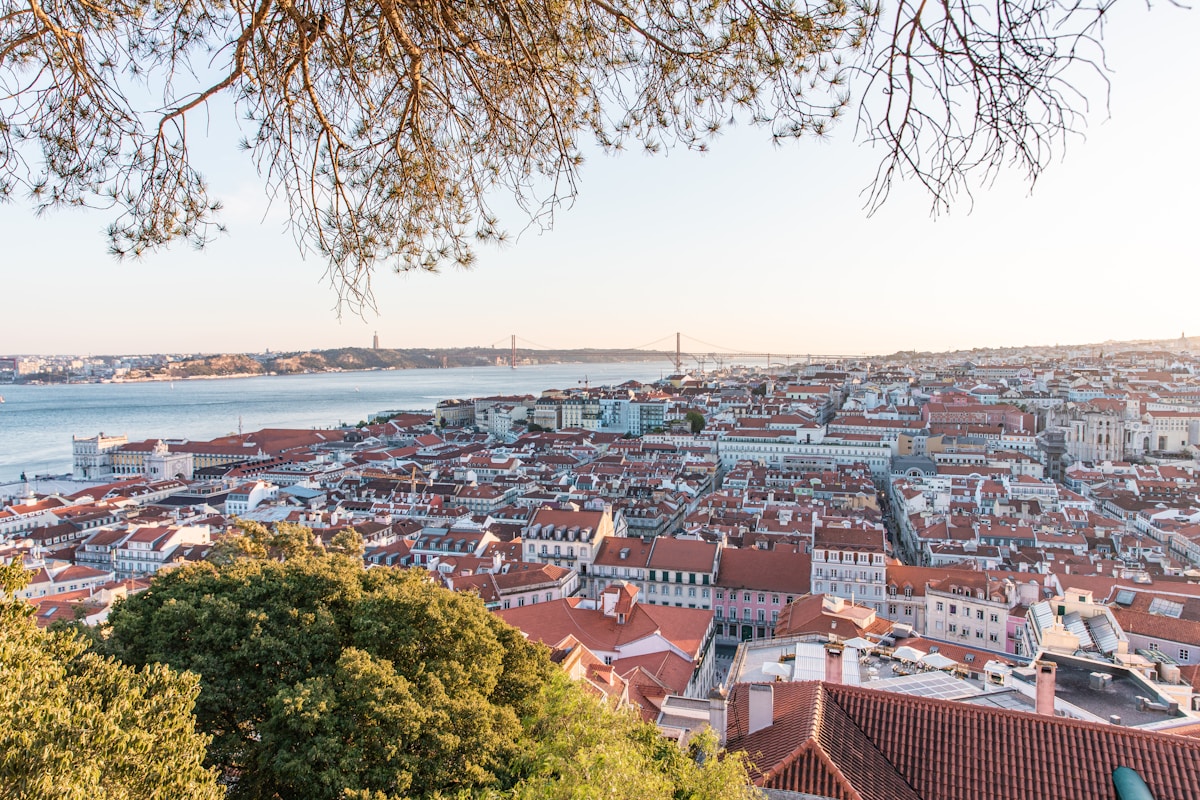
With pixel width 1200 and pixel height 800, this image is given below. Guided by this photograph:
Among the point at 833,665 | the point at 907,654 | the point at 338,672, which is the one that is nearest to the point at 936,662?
the point at 907,654

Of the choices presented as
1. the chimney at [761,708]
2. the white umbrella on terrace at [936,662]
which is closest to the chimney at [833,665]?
the chimney at [761,708]

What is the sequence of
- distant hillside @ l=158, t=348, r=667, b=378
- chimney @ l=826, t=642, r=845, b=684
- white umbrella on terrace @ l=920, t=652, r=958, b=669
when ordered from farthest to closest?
distant hillside @ l=158, t=348, r=667, b=378 → white umbrella on terrace @ l=920, t=652, r=958, b=669 → chimney @ l=826, t=642, r=845, b=684

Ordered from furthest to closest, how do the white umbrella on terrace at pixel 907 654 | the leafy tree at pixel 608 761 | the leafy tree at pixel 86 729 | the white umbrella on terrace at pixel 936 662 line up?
the white umbrella on terrace at pixel 907 654 → the white umbrella on terrace at pixel 936 662 → the leafy tree at pixel 608 761 → the leafy tree at pixel 86 729

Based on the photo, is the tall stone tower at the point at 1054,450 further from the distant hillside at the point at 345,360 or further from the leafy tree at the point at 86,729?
the distant hillside at the point at 345,360

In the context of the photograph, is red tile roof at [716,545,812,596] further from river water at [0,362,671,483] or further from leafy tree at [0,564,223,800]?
river water at [0,362,671,483]

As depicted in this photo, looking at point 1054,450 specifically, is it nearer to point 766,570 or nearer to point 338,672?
point 766,570

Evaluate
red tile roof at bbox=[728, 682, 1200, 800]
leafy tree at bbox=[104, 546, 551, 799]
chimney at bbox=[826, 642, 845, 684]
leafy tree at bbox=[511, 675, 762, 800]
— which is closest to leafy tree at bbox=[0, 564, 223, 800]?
leafy tree at bbox=[104, 546, 551, 799]

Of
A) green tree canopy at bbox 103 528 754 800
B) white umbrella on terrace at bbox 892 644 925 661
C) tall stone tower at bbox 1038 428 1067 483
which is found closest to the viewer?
green tree canopy at bbox 103 528 754 800
